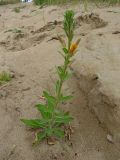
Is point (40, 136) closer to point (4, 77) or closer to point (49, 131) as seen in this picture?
point (49, 131)

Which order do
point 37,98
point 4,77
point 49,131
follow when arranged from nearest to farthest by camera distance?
Result: point 49,131 < point 37,98 < point 4,77

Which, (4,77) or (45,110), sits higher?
(45,110)

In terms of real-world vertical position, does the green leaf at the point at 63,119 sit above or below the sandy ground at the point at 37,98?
above

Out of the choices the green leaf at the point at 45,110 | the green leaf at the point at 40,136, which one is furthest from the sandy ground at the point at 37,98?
the green leaf at the point at 45,110

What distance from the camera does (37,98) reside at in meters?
2.57

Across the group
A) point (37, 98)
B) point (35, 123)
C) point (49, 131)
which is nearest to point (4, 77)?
point (37, 98)

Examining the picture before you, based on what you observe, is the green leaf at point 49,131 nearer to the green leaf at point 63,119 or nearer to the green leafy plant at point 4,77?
the green leaf at point 63,119

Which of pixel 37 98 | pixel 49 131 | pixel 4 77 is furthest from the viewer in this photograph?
pixel 4 77

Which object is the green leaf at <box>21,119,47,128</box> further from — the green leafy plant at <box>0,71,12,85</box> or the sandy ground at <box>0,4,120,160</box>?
the green leafy plant at <box>0,71,12,85</box>

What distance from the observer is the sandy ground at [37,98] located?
85.1 inches

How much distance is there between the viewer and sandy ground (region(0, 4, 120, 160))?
7.09 ft

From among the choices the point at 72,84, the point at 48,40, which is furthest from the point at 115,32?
the point at 72,84

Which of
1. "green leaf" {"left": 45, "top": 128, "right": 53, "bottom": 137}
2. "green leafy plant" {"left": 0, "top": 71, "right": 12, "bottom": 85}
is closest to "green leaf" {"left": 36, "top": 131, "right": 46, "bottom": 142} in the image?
"green leaf" {"left": 45, "top": 128, "right": 53, "bottom": 137}

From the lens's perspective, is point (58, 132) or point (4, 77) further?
point (4, 77)
